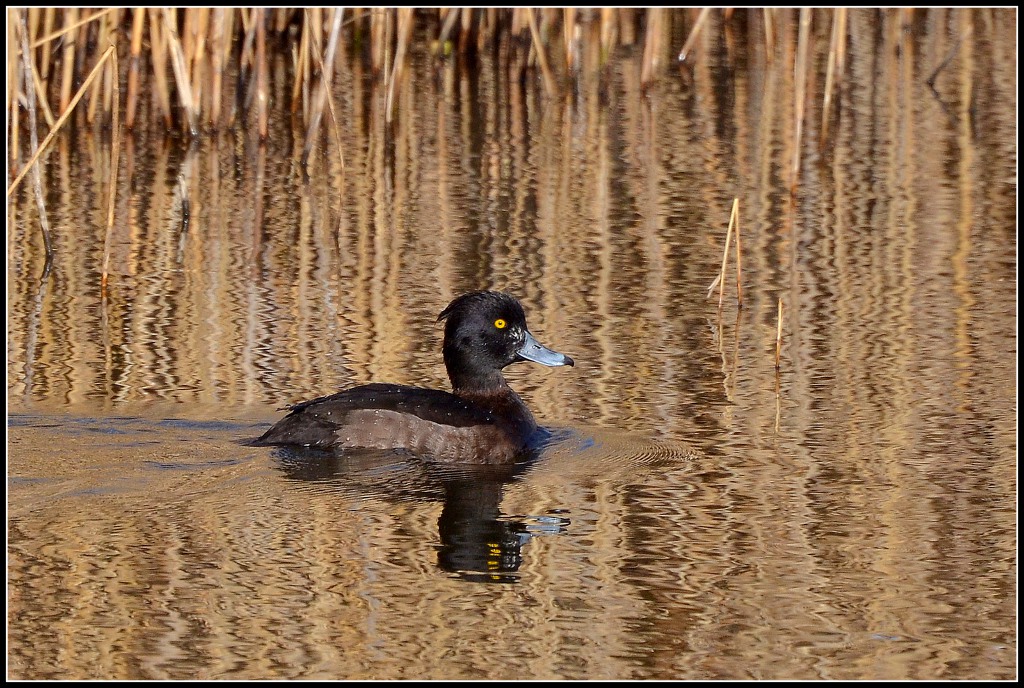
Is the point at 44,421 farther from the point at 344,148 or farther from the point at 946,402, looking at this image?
the point at 344,148

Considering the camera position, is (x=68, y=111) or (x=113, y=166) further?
(x=113, y=166)

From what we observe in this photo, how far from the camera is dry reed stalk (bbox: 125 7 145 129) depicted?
1345cm

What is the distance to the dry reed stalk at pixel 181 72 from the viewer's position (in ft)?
43.2

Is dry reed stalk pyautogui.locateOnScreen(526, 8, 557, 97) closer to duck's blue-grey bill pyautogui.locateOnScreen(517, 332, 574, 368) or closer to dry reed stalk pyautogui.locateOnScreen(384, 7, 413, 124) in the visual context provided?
dry reed stalk pyautogui.locateOnScreen(384, 7, 413, 124)

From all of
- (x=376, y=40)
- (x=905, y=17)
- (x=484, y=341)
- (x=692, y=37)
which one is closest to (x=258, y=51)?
(x=376, y=40)

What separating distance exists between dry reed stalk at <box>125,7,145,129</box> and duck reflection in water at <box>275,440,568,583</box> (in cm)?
713

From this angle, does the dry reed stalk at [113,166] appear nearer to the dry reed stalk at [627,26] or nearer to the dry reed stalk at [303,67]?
the dry reed stalk at [303,67]

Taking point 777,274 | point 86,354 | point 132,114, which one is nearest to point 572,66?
point 132,114

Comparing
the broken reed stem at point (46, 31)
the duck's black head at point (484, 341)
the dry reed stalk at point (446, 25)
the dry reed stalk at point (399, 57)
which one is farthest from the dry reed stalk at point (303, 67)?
the duck's black head at point (484, 341)

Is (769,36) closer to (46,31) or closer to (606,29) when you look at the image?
(606,29)

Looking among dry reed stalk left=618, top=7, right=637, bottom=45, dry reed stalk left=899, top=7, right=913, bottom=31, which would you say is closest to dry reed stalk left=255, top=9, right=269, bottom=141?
dry reed stalk left=618, top=7, right=637, bottom=45

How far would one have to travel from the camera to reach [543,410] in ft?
27.5

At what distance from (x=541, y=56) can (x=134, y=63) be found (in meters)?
4.30

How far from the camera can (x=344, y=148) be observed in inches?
581
